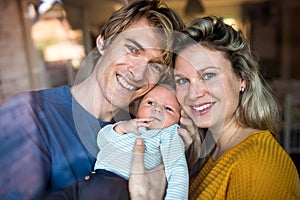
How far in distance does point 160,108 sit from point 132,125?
0.35ft

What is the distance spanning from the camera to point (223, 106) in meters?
0.95

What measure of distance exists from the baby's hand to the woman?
0.45ft

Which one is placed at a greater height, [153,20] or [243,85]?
[153,20]

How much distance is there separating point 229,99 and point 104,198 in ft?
1.59

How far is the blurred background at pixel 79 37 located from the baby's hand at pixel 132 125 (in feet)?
1.46

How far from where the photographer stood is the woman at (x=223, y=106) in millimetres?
827

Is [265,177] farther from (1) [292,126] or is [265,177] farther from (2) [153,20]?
(1) [292,126]

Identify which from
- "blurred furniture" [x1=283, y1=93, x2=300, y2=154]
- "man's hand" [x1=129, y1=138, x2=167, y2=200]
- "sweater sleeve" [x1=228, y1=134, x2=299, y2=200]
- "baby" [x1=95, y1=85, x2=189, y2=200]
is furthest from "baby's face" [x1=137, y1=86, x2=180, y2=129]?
"blurred furniture" [x1=283, y1=93, x2=300, y2=154]

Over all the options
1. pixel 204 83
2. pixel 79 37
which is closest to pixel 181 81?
pixel 204 83

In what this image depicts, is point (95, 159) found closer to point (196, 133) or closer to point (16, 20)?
point (196, 133)

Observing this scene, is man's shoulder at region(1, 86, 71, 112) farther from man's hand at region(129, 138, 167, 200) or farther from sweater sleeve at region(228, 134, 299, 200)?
sweater sleeve at region(228, 134, 299, 200)

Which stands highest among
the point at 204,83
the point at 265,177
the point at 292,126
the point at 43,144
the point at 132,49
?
the point at 132,49

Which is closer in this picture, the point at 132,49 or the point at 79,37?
the point at 132,49

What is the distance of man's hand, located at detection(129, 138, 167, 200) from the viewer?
765 mm
